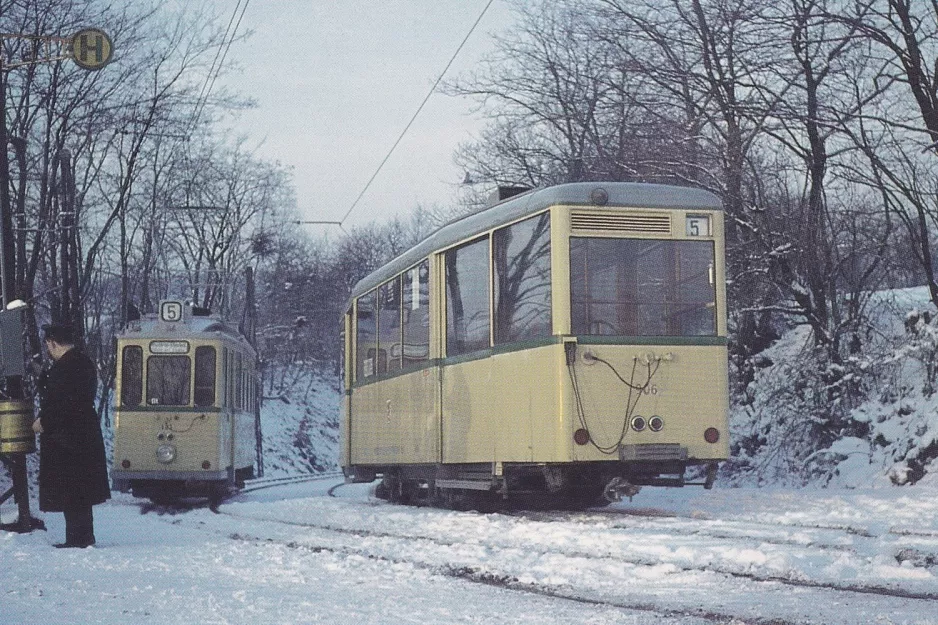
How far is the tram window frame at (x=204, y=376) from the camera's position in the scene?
760 inches

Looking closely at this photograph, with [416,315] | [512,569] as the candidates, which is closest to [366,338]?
[416,315]

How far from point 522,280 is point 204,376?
8.07m

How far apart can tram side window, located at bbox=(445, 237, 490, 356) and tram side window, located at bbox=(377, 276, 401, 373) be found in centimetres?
187

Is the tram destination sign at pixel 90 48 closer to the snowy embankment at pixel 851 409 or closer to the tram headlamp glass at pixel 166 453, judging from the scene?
the tram headlamp glass at pixel 166 453

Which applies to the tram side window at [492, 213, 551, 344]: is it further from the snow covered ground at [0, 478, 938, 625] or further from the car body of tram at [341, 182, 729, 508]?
the snow covered ground at [0, 478, 938, 625]

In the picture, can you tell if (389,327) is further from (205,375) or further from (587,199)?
(587,199)

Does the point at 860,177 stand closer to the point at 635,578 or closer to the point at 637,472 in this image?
the point at 637,472

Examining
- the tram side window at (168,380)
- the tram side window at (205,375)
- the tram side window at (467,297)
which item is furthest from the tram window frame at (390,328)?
the tram side window at (168,380)

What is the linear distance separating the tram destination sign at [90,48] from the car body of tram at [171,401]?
5.24m

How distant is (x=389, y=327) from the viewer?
1617cm

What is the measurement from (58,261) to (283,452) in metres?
17.3

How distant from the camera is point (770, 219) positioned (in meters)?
20.4

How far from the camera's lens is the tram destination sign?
48.8 ft

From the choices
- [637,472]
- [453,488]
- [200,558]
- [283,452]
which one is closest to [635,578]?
[200,558]
